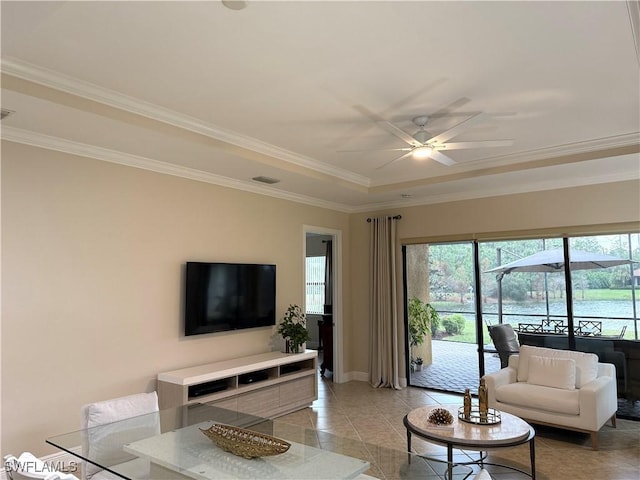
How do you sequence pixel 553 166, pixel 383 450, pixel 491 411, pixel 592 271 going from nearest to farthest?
pixel 383 450 < pixel 491 411 < pixel 553 166 < pixel 592 271

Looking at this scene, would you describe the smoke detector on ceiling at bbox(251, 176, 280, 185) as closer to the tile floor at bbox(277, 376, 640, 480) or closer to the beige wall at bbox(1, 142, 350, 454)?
the beige wall at bbox(1, 142, 350, 454)

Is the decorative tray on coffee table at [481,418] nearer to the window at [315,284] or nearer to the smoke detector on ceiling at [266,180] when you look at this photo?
the smoke detector on ceiling at [266,180]

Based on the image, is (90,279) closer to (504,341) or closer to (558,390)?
(558,390)

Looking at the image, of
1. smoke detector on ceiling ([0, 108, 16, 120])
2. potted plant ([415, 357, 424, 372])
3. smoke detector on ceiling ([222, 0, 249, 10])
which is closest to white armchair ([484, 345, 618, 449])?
potted plant ([415, 357, 424, 372])

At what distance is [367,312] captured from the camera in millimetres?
7000

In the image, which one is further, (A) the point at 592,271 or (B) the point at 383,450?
(A) the point at 592,271

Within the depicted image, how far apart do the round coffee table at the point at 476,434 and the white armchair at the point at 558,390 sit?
85 centimetres

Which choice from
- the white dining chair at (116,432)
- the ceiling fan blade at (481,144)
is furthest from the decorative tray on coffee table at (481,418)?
the white dining chair at (116,432)

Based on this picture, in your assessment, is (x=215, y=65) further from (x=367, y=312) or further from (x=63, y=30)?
(x=367, y=312)

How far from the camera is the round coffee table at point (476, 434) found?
10.4 ft

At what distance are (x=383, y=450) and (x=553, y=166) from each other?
387 cm

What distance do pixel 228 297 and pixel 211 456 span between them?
10.1 ft

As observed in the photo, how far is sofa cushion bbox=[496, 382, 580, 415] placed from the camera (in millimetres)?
4168

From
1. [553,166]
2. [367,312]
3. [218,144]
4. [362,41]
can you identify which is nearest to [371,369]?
[367,312]
